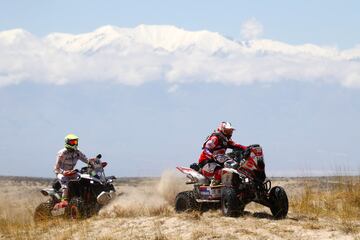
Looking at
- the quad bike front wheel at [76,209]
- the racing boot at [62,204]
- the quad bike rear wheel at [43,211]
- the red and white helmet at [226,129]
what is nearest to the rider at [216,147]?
the red and white helmet at [226,129]

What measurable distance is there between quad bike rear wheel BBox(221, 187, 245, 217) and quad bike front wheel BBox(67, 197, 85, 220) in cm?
408

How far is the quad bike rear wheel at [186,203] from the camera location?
17.8 meters

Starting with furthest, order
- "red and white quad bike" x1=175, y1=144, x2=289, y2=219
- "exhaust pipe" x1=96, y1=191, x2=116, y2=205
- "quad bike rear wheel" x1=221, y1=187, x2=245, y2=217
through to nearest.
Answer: "exhaust pipe" x1=96, y1=191, x2=116, y2=205, "red and white quad bike" x1=175, y1=144, x2=289, y2=219, "quad bike rear wheel" x1=221, y1=187, x2=245, y2=217

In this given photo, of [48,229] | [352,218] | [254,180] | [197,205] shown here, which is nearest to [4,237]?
[48,229]

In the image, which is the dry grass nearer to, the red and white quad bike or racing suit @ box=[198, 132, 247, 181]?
the red and white quad bike

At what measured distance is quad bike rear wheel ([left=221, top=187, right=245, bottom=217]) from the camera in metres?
15.9

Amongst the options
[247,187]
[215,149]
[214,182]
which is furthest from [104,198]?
[247,187]

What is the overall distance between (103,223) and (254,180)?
3.64m

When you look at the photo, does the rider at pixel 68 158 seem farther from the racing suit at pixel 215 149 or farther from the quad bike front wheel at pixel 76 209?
the racing suit at pixel 215 149

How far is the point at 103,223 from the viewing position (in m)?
16.3

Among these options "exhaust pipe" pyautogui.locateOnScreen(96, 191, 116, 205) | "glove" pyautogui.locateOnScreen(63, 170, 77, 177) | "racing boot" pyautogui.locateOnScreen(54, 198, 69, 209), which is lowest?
"racing boot" pyautogui.locateOnScreen(54, 198, 69, 209)

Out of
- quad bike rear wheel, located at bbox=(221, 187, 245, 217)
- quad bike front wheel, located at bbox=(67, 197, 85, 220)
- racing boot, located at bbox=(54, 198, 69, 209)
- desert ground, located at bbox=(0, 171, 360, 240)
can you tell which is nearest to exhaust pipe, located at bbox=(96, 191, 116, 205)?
desert ground, located at bbox=(0, 171, 360, 240)

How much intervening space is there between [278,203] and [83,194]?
581cm

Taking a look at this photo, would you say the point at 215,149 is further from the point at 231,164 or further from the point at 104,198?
the point at 104,198
